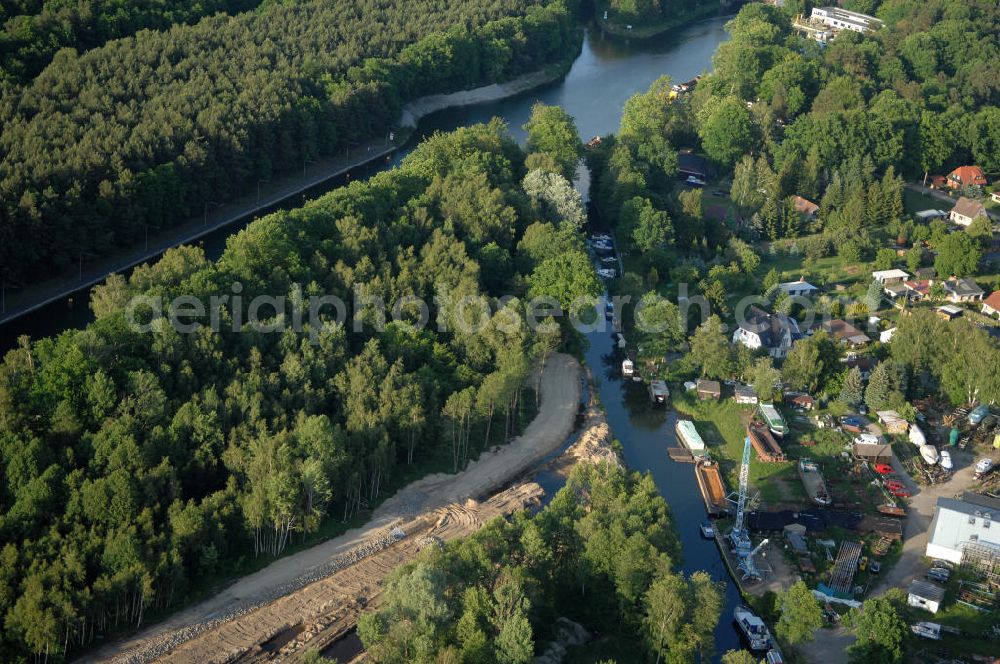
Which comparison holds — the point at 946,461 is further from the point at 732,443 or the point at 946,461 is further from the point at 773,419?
the point at 732,443

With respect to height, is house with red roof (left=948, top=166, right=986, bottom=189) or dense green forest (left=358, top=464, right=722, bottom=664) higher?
dense green forest (left=358, top=464, right=722, bottom=664)

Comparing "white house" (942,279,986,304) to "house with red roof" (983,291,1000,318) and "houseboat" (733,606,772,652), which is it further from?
"houseboat" (733,606,772,652)

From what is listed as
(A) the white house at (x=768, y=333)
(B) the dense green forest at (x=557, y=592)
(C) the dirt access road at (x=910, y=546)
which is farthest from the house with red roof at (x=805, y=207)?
(B) the dense green forest at (x=557, y=592)

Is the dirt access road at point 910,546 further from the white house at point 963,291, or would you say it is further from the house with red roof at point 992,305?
the white house at point 963,291

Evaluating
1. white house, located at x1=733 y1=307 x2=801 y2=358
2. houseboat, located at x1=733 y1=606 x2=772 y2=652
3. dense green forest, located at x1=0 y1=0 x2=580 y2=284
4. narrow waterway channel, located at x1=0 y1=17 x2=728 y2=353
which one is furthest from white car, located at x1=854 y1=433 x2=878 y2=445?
dense green forest, located at x1=0 y1=0 x2=580 y2=284

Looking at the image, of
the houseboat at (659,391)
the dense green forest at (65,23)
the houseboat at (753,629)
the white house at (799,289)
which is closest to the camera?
the houseboat at (753,629)

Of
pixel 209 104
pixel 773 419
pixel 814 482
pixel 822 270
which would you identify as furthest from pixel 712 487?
pixel 209 104
